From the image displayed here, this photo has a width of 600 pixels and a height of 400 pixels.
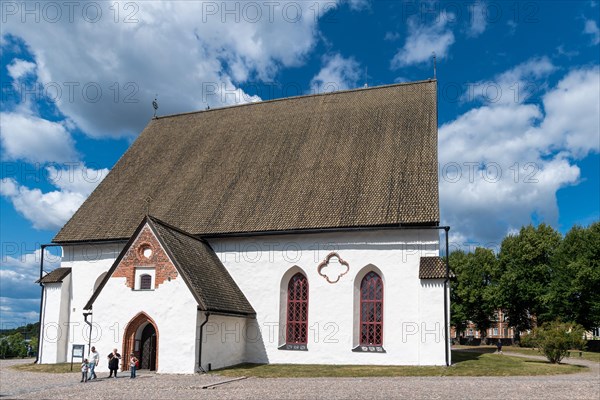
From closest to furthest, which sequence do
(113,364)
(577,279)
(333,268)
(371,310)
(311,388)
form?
(311,388) < (113,364) < (371,310) < (333,268) < (577,279)

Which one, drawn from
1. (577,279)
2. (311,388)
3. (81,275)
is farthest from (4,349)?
(577,279)

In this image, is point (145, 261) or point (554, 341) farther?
point (554, 341)

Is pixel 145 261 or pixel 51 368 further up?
→ pixel 145 261

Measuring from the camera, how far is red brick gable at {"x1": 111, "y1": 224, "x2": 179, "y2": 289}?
70.2 feet

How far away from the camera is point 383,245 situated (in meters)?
23.4

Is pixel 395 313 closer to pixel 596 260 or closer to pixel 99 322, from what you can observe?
pixel 99 322

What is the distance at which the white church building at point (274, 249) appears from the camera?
858 inches

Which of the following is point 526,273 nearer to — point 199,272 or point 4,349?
point 199,272

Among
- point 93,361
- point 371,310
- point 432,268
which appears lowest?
point 93,361

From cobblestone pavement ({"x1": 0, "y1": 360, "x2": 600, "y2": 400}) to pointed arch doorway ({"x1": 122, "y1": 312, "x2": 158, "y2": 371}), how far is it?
87.0 inches

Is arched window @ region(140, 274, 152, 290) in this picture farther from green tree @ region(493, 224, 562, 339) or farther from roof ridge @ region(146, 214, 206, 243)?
green tree @ region(493, 224, 562, 339)

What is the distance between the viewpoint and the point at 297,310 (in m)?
24.7

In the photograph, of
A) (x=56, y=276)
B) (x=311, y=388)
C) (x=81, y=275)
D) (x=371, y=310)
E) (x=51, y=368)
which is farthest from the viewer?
(x=81, y=275)

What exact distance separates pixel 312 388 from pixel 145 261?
9.56 m
